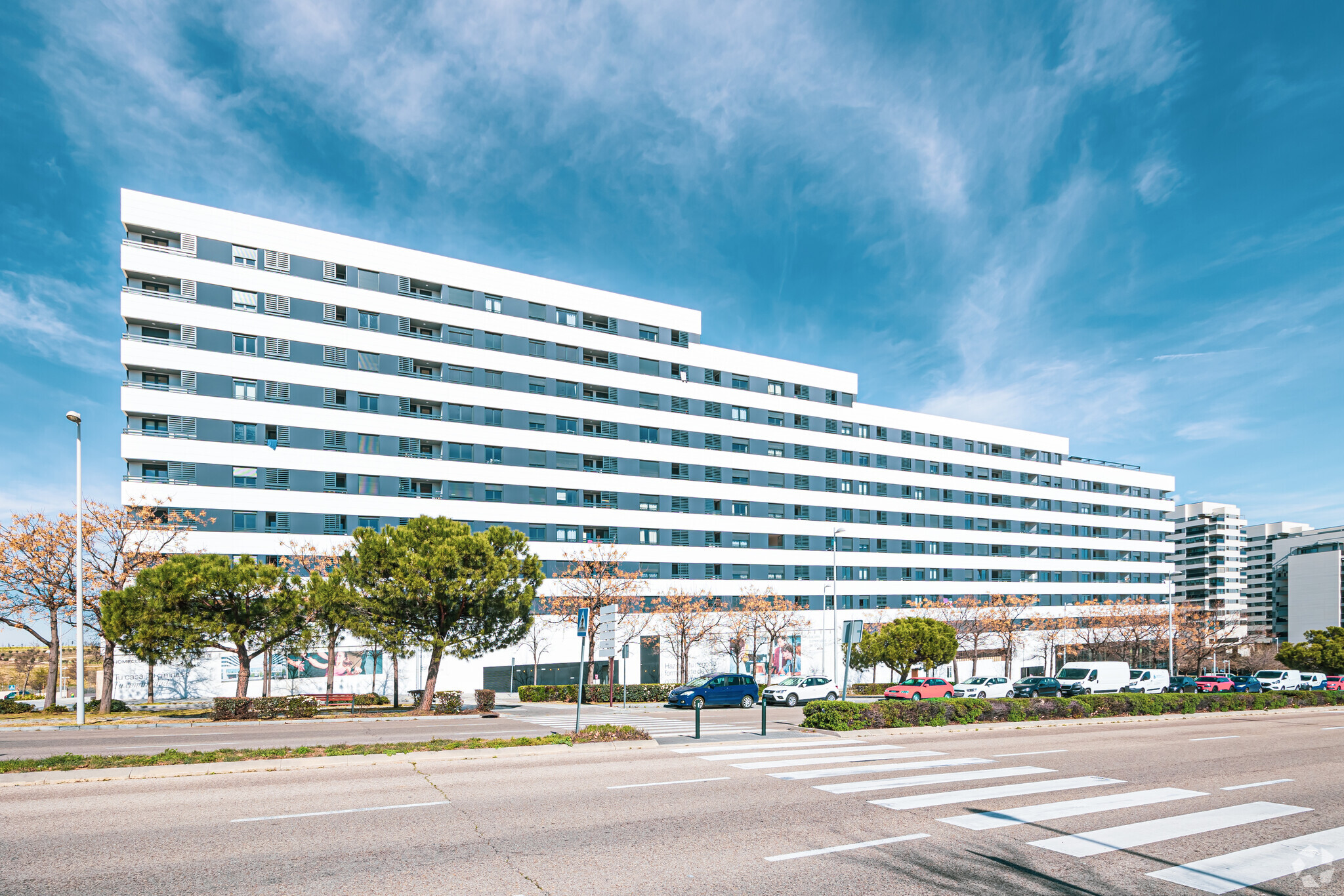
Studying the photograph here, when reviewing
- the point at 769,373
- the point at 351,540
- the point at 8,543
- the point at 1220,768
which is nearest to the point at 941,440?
the point at 769,373

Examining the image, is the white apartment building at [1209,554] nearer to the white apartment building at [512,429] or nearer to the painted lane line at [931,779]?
the white apartment building at [512,429]

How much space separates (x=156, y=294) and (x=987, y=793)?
47747 mm

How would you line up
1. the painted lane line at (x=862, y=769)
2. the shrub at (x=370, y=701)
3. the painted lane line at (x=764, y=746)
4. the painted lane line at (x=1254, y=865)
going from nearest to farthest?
the painted lane line at (x=1254, y=865), the painted lane line at (x=862, y=769), the painted lane line at (x=764, y=746), the shrub at (x=370, y=701)

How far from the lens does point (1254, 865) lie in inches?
350

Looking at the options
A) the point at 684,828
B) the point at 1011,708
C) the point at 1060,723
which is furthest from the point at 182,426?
the point at 1060,723

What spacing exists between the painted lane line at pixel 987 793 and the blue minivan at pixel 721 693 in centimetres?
2272

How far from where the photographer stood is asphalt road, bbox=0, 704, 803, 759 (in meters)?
19.3

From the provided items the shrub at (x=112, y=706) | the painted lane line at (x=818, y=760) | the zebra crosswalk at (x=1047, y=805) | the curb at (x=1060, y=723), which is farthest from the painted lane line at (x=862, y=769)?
the shrub at (x=112, y=706)

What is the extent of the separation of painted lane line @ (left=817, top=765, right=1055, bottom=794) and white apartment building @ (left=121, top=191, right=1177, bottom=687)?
3725 centimetres

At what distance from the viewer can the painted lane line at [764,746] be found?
18.7 metres

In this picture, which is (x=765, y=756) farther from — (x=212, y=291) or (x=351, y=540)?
(x=212, y=291)

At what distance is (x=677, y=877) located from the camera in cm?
823

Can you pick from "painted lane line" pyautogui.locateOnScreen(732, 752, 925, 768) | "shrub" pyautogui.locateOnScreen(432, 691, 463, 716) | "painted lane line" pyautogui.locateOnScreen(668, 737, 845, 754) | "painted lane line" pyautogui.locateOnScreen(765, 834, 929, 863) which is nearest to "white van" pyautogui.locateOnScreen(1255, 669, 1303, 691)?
"painted lane line" pyautogui.locateOnScreen(668, 737, 845, 754)

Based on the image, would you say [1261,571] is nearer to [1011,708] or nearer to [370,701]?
[1011,708]
